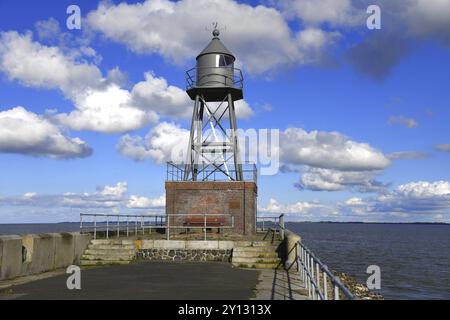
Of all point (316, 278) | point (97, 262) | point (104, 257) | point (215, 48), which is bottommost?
point (97, 262)

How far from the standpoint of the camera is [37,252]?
15.1 meters

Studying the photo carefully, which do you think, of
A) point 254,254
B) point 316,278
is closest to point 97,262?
point 254,254

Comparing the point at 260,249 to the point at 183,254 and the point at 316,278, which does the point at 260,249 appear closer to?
the point at 183,254

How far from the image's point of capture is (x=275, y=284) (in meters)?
13.0

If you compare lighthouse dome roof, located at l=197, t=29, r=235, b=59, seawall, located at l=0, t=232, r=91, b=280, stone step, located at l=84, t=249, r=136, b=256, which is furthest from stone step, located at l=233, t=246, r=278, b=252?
lighthouse dome roof, located at l=197, t=29, r=235, b=59

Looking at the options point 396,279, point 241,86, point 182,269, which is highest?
point 241,86

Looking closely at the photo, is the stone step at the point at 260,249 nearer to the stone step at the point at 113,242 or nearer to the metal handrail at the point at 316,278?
the metal handrail at the point at 316,278

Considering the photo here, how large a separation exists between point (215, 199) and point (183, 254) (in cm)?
515

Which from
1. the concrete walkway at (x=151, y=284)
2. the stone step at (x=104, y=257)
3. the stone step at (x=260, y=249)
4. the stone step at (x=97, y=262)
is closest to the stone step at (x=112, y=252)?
the stone step at (x=104, y=257)
